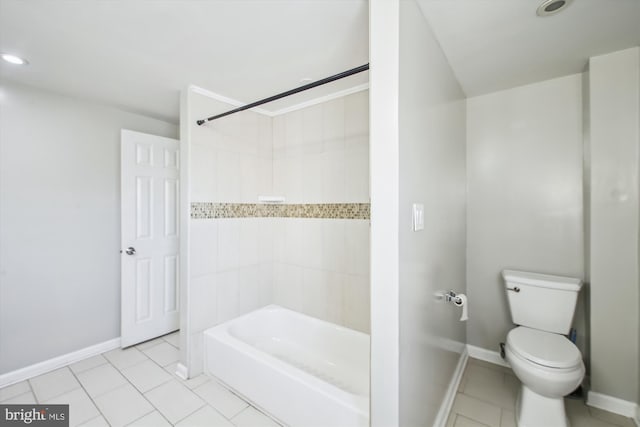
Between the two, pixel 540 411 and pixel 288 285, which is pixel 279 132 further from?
pixel 540 411

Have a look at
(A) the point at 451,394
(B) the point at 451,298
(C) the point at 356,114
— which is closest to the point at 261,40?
(C) the point at 356,114

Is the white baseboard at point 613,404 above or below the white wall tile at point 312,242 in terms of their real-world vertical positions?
below

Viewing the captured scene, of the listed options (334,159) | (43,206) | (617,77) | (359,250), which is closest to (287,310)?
(359,250)

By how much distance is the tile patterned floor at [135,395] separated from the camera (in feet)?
5.65

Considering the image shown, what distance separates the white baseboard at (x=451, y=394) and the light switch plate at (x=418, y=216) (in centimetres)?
118

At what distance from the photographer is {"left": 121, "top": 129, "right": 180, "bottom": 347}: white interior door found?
2.58m

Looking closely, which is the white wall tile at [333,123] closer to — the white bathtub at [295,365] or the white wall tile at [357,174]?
the white wall tile at [357,174]

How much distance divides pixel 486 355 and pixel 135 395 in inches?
108

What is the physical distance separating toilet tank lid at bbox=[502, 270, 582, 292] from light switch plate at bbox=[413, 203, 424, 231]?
1222 mm

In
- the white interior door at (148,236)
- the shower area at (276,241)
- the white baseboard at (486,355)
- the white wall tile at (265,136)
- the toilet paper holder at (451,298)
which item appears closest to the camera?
the toilet paper holder at (451,298)

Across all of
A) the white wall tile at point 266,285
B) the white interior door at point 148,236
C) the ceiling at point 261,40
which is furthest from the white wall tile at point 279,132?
the white wall tile at point 266,285

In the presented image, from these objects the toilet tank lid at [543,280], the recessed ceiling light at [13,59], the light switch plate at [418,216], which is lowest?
the toilet tank lid at [543,280]

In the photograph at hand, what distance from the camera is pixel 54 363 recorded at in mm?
2283

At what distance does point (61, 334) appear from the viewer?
2.35m
